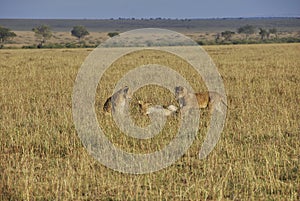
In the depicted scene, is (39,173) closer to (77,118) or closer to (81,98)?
(77,118)

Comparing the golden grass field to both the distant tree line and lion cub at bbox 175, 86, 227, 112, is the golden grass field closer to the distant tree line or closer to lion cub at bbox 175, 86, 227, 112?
lion cub at bbox 175, 86, 227, 112

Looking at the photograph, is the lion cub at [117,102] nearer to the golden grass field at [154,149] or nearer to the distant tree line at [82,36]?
the golden grass field at [154,149]

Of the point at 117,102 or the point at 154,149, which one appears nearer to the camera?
the point at 154,149

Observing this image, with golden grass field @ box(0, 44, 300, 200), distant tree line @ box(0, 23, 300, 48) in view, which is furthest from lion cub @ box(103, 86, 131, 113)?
distant tree line @ box(0, 23, 300, 48)

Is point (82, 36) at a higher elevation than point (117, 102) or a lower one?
lower

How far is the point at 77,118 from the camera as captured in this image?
9562mm

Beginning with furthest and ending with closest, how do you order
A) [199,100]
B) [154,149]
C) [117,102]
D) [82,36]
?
1. [82,36]
2. [199,100]
3. [117,102]
4. [154,149]

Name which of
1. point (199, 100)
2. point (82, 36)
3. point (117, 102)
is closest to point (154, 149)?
point (117, 102)

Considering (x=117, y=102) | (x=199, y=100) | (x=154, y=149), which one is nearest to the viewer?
(x=154, y=149)

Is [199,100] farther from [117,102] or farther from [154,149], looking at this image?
[154,149]

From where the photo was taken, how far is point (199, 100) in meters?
10.0

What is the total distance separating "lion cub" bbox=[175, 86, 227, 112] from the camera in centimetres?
991

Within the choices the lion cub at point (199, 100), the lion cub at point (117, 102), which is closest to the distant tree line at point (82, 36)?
the lion cub at point (117, 102)

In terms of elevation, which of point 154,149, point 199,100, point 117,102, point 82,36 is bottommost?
point 82,36
